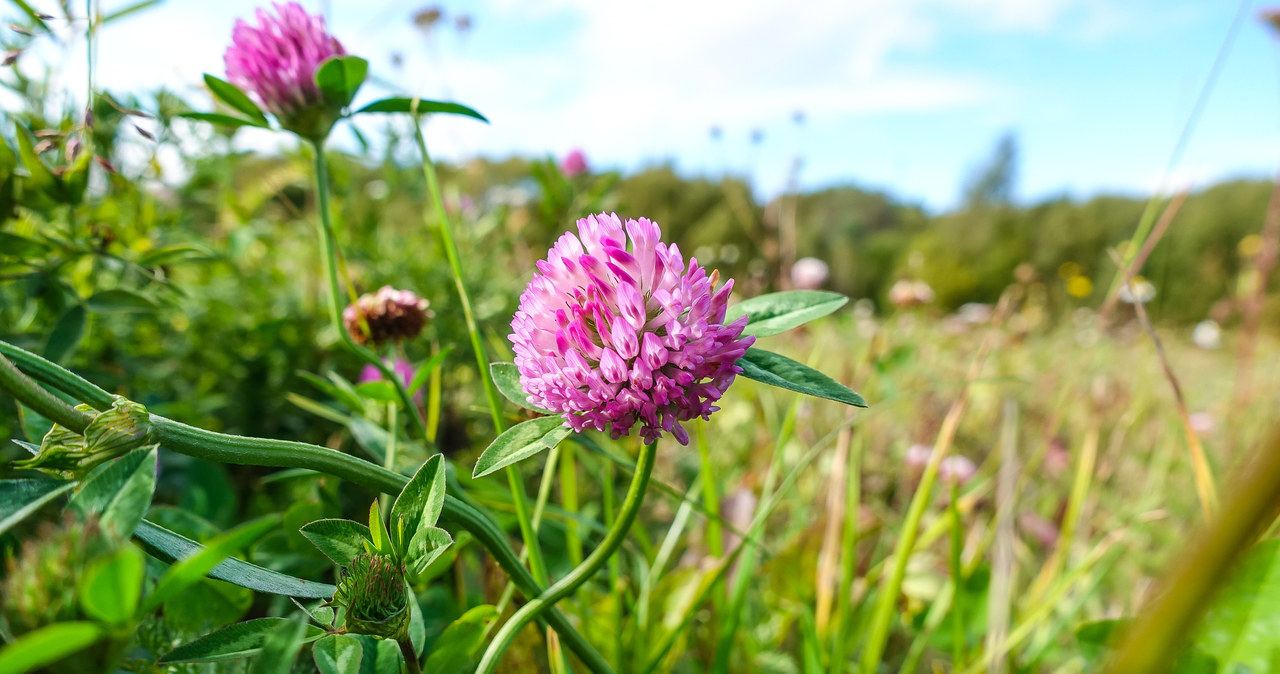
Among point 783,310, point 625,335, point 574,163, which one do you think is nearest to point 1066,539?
point 783,310

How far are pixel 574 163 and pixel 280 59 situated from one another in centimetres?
100

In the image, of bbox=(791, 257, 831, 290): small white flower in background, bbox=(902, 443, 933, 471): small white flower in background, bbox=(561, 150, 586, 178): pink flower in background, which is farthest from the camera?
bbox=(791, 257, 831, 290): small white flower in background

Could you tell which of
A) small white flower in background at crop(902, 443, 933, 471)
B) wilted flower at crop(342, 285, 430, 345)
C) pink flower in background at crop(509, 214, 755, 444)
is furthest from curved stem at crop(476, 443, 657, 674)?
small white flower in background at crop(902, 443, 933, 471)

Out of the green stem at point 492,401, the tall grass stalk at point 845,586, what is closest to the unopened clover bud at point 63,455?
the green stem at point 492,401

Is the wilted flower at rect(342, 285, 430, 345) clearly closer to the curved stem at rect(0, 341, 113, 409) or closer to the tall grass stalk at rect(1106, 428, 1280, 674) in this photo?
the curved stem at rect(0, 341, 113, 409)

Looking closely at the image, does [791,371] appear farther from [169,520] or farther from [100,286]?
[100,286]

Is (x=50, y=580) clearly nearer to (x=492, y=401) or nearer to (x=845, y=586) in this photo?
(x=492, y=401)

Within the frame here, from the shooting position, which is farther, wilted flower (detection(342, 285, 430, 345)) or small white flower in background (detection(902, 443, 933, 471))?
small white flower in background (detection(902, 443, 933, 471))

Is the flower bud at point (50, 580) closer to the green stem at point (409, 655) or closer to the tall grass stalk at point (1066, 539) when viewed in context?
the green stem at point (409, 655)

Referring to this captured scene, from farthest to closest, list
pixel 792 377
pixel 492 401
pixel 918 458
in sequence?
pixel 918 458, pixel 492 401, pixel 792 377

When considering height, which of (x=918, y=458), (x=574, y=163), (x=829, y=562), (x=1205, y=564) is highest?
(x=574, y=163)

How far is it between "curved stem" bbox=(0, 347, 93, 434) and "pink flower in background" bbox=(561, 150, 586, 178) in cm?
128

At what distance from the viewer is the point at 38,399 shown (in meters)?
0.25

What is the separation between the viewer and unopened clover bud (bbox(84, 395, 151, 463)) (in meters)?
0.26
